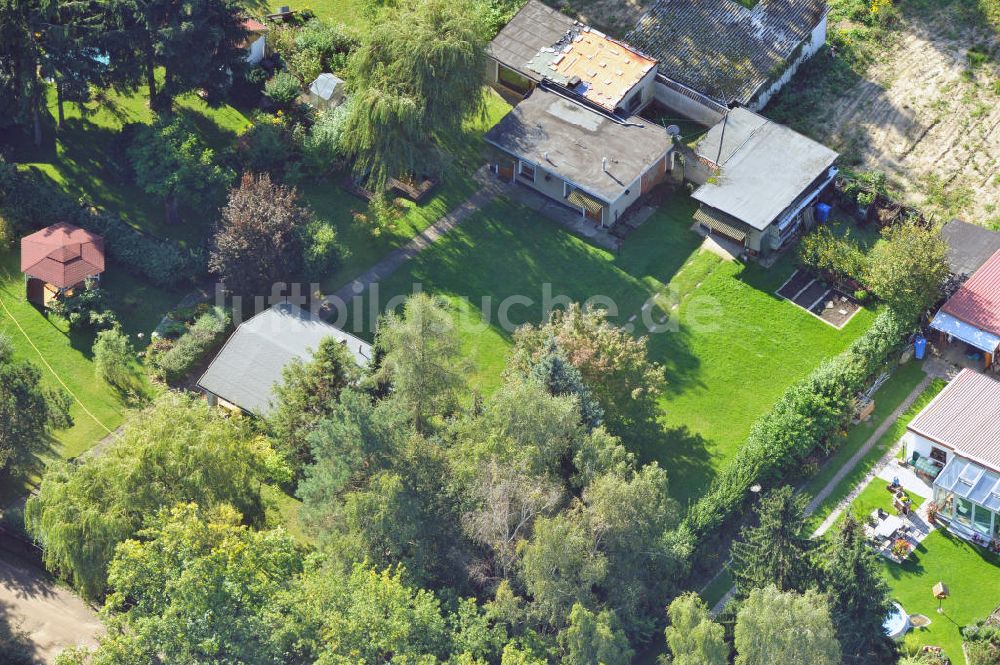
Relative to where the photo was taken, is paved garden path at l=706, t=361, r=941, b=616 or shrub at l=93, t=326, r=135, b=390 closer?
paved garden path at l=706, t=361, r=941, b=616

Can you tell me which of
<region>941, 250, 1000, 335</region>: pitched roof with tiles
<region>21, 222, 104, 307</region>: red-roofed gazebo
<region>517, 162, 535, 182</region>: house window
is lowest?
<region>21, 222, 104, 307</region>: red-roofed gazebo

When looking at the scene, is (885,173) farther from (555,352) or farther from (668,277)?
(555,352)

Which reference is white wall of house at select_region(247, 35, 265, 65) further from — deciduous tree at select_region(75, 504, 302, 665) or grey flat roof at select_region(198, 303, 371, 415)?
deciduous tree at select_region(75, 504, 302, 665)

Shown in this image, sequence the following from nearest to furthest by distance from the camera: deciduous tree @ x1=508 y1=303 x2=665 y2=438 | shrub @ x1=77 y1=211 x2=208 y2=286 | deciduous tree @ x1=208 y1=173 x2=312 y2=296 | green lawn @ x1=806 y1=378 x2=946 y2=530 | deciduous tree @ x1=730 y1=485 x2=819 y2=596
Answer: deciduous tree @ x1=730 y1=485 x2=819 y2=596
green lawn @ x1=806 y1=378 x2=946 y2=530
deciduous tree @ x1=508 y1=303 x2=665 y2=438
deciduous tree @ x1=208 y1=173 x2=312 y2=296
shrub @ x1=77 y1=211 x2=208 y2=286

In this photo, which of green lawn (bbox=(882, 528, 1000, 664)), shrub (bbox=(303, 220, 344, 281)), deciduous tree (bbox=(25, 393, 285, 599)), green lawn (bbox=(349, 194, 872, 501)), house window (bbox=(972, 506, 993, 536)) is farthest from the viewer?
shrub (bbox=(303, 220, 344, 281))

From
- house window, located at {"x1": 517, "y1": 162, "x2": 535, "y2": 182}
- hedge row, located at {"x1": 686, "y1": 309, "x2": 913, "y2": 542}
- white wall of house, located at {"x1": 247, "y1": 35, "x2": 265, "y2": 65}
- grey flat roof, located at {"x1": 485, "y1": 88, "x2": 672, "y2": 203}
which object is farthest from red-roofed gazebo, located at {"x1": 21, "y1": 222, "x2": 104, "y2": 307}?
hedge row, located at {"x1": 686, "y1": 309, "x2": 913, "y2": 542}

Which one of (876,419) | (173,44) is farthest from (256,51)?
(876,419)
